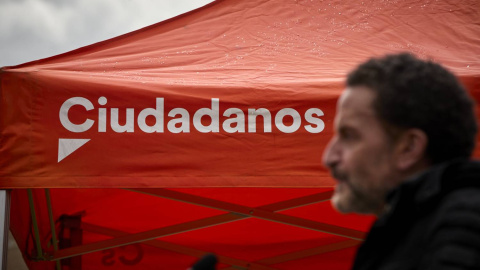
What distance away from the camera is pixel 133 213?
3.47m

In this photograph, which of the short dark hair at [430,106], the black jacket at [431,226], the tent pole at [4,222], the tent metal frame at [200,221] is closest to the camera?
the black jacket at [431,226]

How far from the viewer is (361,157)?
35.6 inches

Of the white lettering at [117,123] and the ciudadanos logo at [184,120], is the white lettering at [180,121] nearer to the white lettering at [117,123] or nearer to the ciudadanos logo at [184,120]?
the ciudadanos logo at [184,120]

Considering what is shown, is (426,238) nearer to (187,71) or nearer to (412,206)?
(412,206)

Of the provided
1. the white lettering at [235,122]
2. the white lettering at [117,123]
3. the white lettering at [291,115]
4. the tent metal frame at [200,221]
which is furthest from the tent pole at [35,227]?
the white lettering at [291,115]

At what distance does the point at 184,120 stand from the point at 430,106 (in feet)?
4.88

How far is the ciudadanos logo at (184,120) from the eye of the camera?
2.22m

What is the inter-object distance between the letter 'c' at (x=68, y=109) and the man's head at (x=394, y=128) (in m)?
1.46

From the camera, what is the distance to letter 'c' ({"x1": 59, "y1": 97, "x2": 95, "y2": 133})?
2213 millimetres

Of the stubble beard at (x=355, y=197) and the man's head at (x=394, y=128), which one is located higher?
the man's head at (x=394, y=128)

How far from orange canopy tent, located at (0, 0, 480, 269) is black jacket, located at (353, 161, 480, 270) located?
1.45 metres

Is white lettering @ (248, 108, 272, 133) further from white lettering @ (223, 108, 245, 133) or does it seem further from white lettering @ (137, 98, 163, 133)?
white lettering @ (137, 98, 163, 133)

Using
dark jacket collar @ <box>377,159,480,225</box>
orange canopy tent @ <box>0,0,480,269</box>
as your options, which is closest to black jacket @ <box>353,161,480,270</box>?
dark jacket collar @ <box>377,159,480,225</box>

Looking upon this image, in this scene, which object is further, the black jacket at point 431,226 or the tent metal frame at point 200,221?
the tent metal frame at point 200,221
